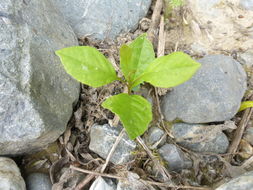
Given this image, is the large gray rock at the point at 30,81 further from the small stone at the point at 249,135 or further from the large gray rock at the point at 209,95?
the small stone at the point at 249,135

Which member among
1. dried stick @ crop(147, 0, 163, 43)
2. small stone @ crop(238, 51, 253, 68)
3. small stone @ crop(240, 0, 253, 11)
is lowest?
small stone @ crop(238, 51, 253, 68)

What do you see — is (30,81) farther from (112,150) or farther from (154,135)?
(154,135)

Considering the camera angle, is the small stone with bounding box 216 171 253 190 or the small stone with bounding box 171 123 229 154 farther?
the small stone with bounding box 171 123 229 154

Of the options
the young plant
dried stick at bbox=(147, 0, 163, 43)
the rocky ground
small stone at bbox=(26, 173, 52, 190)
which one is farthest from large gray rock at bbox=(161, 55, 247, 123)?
small stone at bbox=(26, 173, 52, 190)

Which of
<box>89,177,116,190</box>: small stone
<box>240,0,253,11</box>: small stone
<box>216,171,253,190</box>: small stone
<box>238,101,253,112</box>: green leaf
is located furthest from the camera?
<box>240,0,253,11</box>: small stone

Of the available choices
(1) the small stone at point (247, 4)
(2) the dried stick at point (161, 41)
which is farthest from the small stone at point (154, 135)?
(1) the small stone at point (247, 4)

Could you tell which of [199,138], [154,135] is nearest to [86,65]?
[154,135]

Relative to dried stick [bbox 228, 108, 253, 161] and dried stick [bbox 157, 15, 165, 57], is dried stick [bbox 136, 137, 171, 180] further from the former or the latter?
dried stick [bbox 157, 15, 165, 57]
